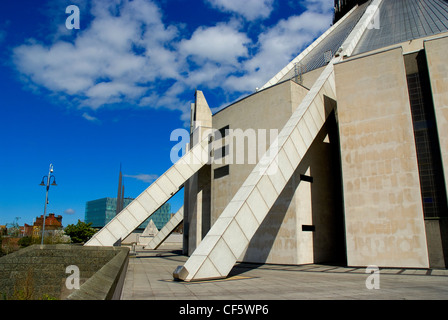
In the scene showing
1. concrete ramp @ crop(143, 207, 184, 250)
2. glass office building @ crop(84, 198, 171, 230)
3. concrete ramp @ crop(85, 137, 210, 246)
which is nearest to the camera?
concrete ramp @ crop(85, 137, 210, 246)

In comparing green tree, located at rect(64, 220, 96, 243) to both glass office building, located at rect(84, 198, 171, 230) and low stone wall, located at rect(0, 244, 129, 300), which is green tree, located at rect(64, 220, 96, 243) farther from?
glass office building, located at rect(84, 198, 171, 230)

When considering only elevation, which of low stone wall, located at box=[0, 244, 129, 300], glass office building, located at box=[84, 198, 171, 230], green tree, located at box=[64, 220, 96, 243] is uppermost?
glass office building, located at box=[84, 198, 171, 230]

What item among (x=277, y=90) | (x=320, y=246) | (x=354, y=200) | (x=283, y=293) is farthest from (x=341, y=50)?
(x=283, y=293)

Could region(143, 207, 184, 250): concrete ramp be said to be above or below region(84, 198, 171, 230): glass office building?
below

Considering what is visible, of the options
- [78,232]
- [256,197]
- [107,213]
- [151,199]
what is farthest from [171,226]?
[107,213]

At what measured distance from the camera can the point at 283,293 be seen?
29.3 feet

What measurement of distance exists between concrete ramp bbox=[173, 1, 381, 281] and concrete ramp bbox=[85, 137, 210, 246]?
33.4 ft

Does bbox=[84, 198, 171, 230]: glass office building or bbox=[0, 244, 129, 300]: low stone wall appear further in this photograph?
bbox=[84, 198, 171, 230]: glass office building

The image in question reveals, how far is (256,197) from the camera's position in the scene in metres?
13.9

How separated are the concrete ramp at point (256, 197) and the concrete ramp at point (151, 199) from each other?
10.2m

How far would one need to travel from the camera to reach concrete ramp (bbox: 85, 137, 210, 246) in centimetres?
2164

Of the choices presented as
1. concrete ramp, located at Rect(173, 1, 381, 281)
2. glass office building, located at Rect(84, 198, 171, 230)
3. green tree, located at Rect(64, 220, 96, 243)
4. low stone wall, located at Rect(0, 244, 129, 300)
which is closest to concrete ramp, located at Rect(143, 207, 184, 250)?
green tree, located at Rect(64, 220, 96, 243)

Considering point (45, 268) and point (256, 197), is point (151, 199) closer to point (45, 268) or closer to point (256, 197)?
point (45, 268)
